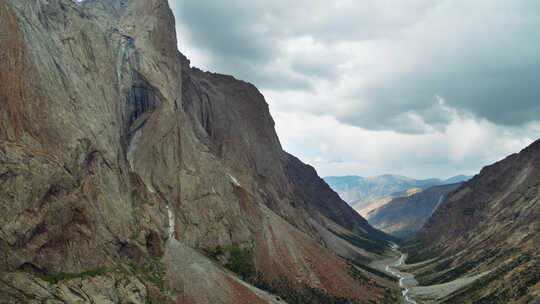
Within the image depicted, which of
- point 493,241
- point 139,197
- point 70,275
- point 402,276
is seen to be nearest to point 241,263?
point 139,197

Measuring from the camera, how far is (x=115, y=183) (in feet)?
131

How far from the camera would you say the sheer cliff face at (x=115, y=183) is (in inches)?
1103

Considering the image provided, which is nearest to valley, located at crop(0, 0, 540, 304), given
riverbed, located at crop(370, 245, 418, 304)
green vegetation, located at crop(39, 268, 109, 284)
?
green vegetation, located at crop(39, 268, 109, 284)

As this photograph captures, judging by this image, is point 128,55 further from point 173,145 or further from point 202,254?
point 202,254

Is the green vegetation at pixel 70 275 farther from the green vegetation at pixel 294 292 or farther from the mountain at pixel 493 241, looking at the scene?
the mountain at pixel 493 241

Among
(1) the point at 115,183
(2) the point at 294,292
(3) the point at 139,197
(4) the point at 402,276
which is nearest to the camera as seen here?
(1) the point at 115,183

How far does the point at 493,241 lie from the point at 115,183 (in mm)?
107178

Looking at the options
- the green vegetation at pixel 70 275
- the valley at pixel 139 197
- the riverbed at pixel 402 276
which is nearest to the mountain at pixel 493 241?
the valley at pixel 139 197

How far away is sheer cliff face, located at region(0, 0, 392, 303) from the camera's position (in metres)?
28.0

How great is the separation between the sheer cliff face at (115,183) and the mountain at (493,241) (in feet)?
77.7

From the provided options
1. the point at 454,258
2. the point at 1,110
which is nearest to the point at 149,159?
the point at 1,110

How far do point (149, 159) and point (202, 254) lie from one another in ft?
56.0

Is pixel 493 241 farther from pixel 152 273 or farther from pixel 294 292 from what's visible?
pixel 152 273

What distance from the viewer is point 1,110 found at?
27.8 metres
